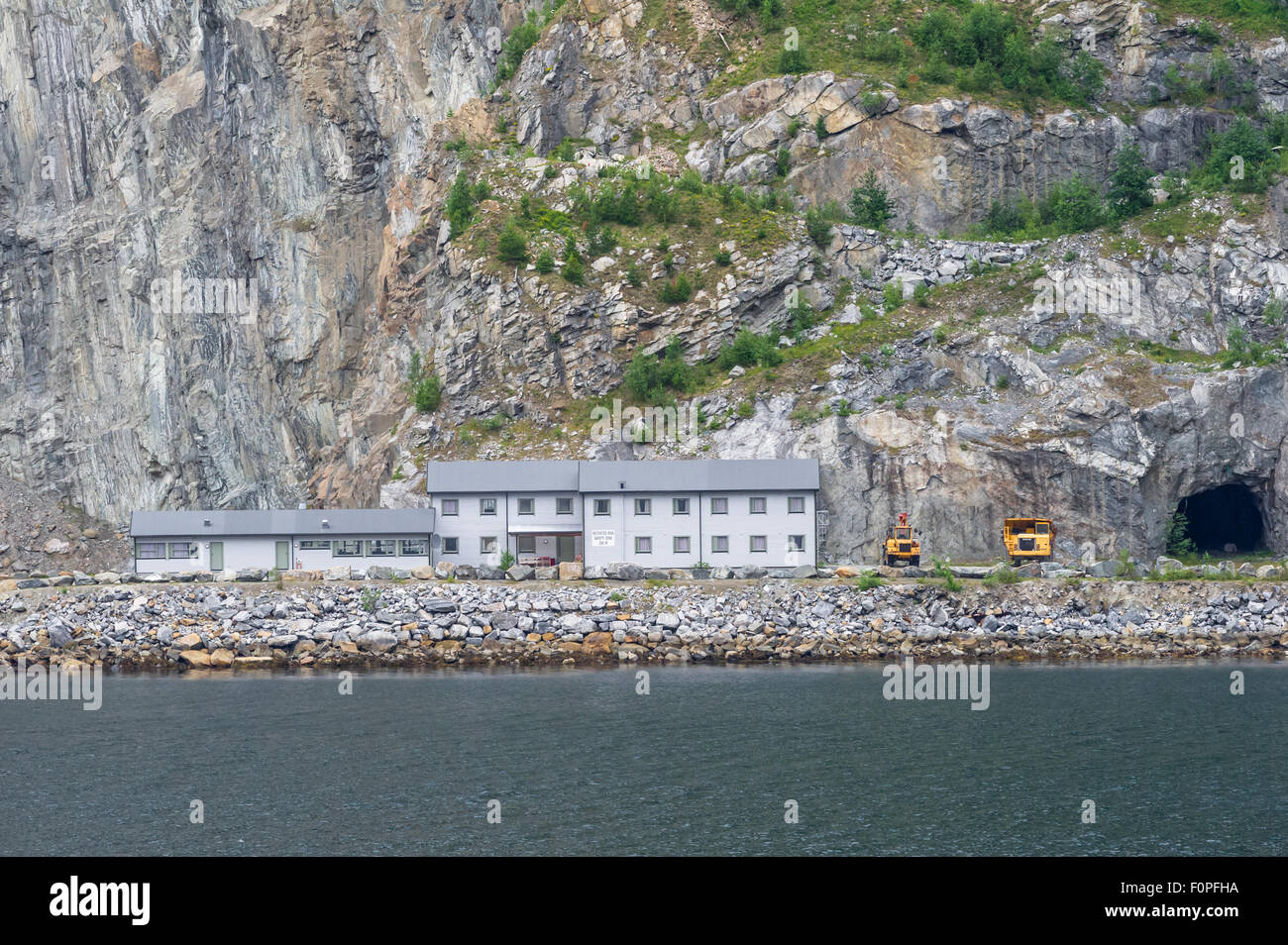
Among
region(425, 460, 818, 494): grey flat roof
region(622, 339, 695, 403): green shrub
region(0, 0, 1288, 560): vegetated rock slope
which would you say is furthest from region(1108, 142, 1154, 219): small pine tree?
region(425, 460, 818, 494): grey flat roof

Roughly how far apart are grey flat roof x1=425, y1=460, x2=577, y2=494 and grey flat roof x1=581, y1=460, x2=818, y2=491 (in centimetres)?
147

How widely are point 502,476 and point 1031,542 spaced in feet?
75.4

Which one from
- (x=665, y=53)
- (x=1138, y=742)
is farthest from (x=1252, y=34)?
(x=1138, y=742)

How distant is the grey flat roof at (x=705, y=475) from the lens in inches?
2274

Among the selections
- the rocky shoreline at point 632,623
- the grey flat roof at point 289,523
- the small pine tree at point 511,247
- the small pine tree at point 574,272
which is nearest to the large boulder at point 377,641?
the rocky shoreline at point 632,623

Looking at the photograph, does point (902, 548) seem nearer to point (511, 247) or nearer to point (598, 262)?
point (598, 262)

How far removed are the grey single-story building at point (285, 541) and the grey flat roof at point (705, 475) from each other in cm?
797

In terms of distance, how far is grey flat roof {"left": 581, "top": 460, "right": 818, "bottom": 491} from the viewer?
5775 centimetres

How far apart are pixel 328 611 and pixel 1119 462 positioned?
34513mm

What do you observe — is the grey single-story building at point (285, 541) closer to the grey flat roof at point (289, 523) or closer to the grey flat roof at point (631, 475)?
the grey flat roof at point (289, 523)

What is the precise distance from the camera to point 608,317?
69938 millimetres

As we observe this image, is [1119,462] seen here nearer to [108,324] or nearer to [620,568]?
[620,568]

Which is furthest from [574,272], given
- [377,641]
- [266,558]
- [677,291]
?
[377,641]

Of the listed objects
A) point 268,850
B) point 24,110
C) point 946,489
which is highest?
point 24,110
